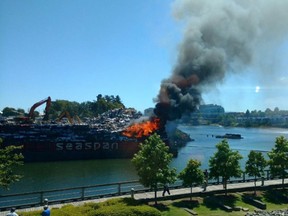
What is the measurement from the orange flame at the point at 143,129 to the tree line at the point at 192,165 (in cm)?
4762

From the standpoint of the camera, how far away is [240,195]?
3025 cm

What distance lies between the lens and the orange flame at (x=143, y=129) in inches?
3182

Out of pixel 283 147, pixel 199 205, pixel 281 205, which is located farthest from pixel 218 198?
pixel 283 147

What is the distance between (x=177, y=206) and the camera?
26.2 metres

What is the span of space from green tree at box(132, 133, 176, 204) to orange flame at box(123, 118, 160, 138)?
174ft

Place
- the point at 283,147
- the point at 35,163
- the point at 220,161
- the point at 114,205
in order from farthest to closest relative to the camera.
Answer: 1. the point at 35,163
2. the point at 283,147
3. the point at 220,161
4. the point at 114,205

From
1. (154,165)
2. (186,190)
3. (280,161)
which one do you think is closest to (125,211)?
(154,165)

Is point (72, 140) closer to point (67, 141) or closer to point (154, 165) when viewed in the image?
point (67, 141)

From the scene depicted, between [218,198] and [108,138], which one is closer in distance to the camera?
[218,198]

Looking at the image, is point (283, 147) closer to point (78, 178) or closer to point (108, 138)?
point (78, 178)

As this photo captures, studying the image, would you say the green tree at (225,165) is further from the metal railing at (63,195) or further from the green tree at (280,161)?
the green tree at (280,161)

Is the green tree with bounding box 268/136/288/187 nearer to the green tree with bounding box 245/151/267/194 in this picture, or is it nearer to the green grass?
the green tree with bounding box 245/151/267/194

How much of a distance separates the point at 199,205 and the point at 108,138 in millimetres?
53252

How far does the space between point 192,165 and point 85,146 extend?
50105 millimetres
